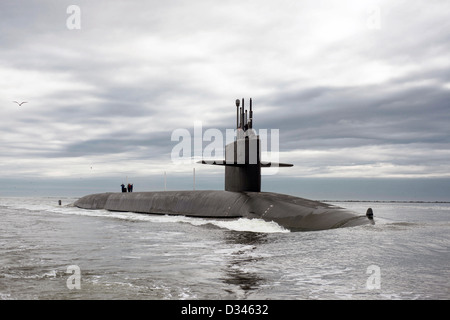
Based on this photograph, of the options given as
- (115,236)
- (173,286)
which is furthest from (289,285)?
(115,236)

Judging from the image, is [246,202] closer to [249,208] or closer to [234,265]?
[249,208]

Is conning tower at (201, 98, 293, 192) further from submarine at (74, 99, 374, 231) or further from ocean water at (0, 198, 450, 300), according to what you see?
ocean water at (0, 198, 450, 300)

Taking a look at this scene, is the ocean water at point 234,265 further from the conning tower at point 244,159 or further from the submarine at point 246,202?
the conning tower at point 244,159

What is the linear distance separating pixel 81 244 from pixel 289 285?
6.52 metres

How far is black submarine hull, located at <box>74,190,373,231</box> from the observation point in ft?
42.9

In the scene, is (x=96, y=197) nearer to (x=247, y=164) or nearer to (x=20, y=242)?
(x=247, y=164)

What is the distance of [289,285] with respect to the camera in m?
5.87

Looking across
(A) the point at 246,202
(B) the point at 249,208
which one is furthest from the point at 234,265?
(A) the point at 246,202

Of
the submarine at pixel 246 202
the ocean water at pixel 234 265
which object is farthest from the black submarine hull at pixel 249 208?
the ocean water at pixel 234 265

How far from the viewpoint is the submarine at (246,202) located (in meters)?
13.3

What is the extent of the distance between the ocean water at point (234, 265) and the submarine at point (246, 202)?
4.71 ft

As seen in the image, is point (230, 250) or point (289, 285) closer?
point (289, 285)

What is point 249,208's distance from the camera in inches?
621

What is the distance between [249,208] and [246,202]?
2.04 ft
